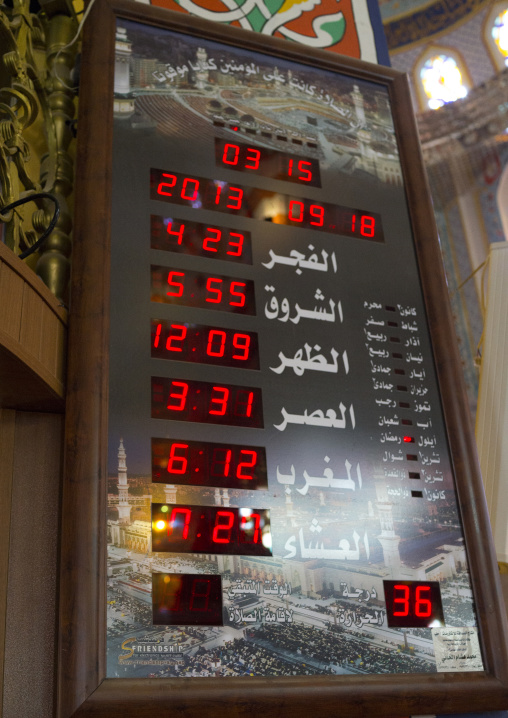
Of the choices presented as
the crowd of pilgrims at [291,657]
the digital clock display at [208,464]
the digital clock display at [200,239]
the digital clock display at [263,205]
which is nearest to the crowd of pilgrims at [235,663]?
the crowd of pilgrims at [291,657]

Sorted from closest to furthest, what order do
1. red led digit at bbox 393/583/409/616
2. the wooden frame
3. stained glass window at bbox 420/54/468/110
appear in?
the wooden frame → red led digit at bbox 393/583/409/616 → stained glass window at bbox 420/54/468/110

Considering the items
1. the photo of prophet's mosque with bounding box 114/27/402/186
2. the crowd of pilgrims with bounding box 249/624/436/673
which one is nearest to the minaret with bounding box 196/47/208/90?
the photo of prophet's mosque with bounding box 114/27/402/186

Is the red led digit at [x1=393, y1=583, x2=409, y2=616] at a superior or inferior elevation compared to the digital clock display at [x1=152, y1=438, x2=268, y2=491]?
inferior

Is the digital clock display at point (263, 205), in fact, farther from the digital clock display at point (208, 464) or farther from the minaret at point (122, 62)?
the digital clock display at point (208, 464)

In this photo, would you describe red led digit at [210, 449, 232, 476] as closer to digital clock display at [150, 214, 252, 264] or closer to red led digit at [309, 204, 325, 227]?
digital clock display at [150, 214, 252, 264]

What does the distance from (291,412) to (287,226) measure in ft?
1.94

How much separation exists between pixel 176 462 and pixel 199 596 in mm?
300

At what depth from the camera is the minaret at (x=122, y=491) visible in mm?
1726

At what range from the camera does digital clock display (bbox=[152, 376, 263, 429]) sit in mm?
1894

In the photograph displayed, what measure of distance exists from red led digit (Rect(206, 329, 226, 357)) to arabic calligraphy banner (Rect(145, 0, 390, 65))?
1.28 meters

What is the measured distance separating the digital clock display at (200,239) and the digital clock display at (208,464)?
1.78ft

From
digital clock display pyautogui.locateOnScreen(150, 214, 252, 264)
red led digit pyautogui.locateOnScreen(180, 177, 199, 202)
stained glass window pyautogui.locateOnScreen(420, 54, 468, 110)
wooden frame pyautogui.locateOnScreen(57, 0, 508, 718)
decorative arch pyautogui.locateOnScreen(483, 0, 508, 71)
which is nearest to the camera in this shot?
wooden frame pyautogui.locateOnScreen(57, 0, 508, 718)

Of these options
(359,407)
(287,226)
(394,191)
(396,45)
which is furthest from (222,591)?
(396,45)

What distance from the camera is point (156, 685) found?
5.19 feet
